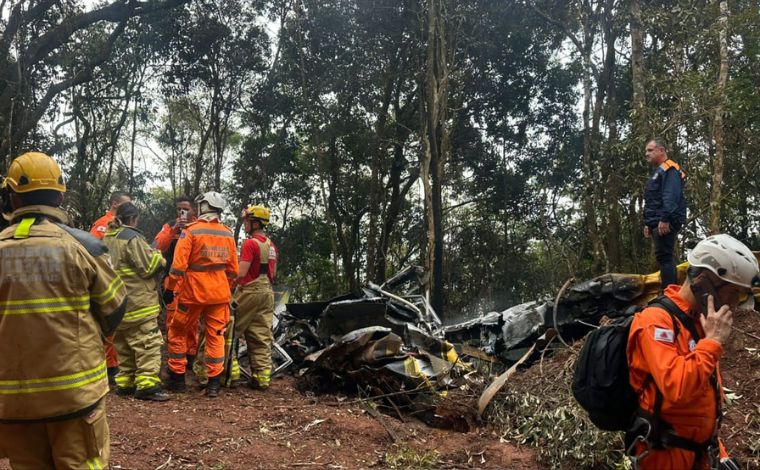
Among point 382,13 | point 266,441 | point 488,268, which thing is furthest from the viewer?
point 488,268

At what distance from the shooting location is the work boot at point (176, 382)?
602 cm

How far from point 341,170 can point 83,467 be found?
1737cm

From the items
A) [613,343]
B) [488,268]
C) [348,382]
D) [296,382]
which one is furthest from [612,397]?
[488,268]

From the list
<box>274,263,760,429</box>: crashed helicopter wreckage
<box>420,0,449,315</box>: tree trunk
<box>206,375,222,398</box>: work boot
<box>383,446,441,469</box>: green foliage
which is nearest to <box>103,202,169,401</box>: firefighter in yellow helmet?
<box>206,375,222,398</box>: work boot

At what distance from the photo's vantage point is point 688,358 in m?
2.20

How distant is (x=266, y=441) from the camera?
182 inches

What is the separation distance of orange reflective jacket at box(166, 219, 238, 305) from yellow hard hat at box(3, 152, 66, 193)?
10.4 feet

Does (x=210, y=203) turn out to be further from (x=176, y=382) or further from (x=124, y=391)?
(x=124, y=391)

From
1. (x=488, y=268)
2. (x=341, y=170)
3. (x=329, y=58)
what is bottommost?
(x=488, y=268)

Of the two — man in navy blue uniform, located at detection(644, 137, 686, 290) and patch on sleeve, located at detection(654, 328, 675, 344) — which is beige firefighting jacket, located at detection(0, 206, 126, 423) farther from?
man in navy blue uniform, located at detection(644, 137, 686, 290)

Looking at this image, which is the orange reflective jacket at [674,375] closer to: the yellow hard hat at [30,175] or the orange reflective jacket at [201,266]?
the yellow hard hat at [30,175]

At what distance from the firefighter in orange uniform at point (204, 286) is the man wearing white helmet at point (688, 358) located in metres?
4.43

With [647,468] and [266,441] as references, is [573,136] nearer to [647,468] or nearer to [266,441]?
[266,441]

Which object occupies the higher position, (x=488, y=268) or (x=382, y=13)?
(x=382, y=13)
